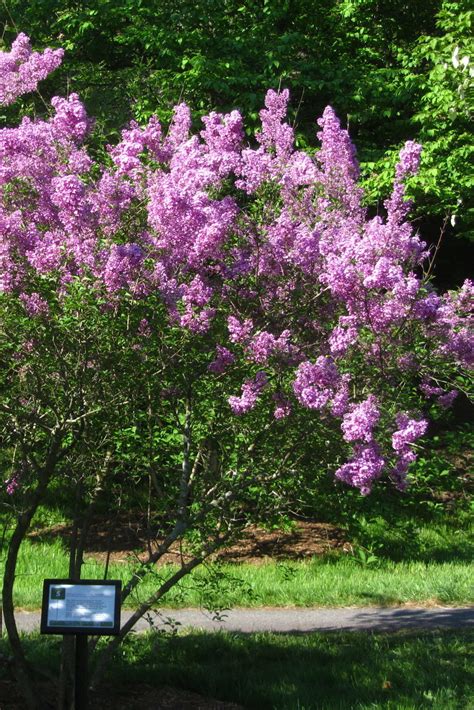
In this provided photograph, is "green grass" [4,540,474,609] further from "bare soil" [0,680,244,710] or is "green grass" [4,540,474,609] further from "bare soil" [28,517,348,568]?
"bare soil" [0,680,244,710]

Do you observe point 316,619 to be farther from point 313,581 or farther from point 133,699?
point 133,699

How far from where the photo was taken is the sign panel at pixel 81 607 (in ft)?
14.5

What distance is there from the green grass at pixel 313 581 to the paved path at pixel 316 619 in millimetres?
167

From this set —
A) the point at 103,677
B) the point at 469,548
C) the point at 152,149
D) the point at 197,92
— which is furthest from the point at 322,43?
the point at 103,677

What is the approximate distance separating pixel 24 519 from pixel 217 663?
2212mm

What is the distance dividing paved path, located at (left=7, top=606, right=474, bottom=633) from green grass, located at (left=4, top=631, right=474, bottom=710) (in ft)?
2.44

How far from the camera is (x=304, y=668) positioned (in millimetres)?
6312

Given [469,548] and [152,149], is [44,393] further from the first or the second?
[469,548]

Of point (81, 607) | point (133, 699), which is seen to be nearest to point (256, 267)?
point (81, 607)

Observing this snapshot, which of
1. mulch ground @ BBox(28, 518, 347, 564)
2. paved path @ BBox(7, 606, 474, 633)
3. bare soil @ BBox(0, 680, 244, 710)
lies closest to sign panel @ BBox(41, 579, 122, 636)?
bare soil @ BBox(0, 680, 244, 710)

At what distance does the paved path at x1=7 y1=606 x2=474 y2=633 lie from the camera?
840cm

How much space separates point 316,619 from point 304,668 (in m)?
2.65

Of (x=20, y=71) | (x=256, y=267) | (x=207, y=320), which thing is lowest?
(x=207, y=320)

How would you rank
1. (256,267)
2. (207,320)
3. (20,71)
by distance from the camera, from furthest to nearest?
(20,71) → (256,267) → (207,320)
